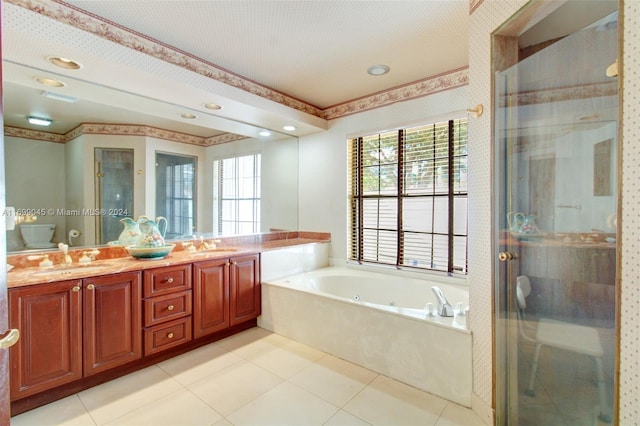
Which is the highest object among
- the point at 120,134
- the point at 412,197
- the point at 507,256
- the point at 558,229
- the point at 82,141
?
the point at 120,134

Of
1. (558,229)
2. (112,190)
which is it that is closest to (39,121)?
(112,190)

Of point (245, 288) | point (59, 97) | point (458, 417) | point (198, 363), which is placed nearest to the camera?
point (458, 417)

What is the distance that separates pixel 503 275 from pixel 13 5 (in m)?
3.05

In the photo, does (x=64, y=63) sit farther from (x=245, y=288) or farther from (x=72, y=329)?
(x=245, y=288)

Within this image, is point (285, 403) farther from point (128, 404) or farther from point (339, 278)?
point (339, 278)

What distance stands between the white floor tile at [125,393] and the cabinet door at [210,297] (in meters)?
0.44

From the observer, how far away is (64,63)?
1966 millimetres

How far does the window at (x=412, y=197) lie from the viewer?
9.58 ft

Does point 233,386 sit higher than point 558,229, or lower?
lower

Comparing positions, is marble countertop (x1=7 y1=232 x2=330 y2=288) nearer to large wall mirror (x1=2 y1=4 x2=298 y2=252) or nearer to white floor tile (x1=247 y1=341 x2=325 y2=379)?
large wall mirror (x1=2 y1=4 x2=298 y2=252)

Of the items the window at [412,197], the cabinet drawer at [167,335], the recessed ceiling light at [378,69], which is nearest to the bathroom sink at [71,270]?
the cabinet drawer at [167,335]

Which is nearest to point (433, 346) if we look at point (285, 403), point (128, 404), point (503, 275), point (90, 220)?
point (503, 275)

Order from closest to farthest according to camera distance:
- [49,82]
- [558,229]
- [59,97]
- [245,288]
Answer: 1. [558,229]
2. [49,82]
3. [59,97]
4. [245,288]

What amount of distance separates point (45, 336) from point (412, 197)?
Result: 310cm
